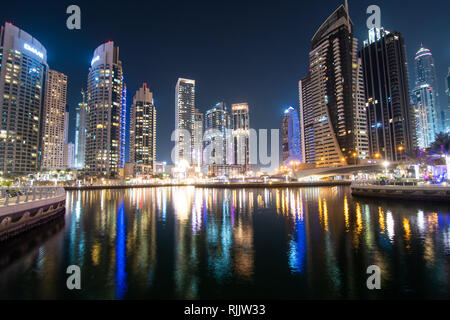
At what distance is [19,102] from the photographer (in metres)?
164

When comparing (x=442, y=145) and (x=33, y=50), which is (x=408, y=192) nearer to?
(x=442, y=145)

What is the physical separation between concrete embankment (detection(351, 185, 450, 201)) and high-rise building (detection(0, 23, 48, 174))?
198114mm

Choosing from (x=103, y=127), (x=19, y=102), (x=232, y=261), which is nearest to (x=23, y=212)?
(x=232, y=261)

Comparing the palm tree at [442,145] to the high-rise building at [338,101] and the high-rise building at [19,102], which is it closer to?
the high-rise building at [338,101]

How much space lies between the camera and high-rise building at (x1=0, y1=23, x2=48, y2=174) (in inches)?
6216

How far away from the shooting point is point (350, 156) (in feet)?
559

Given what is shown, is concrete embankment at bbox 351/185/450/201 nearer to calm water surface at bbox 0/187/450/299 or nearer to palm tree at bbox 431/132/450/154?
calm water surface at bbox 0/187/450/299

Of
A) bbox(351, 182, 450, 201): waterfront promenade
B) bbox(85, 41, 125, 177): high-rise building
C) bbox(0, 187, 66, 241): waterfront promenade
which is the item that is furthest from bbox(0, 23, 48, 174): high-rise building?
bbox(351, 182, 450, 201): waterfront promenade

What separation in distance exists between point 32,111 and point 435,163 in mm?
223646

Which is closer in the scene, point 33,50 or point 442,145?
point 442,145

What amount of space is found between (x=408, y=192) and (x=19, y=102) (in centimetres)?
21675

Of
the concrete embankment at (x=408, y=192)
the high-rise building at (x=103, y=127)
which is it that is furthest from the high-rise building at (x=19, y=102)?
the concrete embankment at (x=408, y=192)
